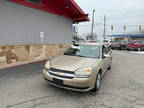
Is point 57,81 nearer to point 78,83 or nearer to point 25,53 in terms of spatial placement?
point 78,83

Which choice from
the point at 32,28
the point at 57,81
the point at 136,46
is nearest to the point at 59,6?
the point at 32,28

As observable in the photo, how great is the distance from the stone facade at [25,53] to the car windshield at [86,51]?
411 centimetres

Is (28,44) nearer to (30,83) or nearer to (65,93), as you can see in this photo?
(30,83)

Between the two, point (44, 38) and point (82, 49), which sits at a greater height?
point (44, 38)

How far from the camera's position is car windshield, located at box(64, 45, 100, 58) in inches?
154

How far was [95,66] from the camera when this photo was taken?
312cm

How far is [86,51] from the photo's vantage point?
Answer: 13.6 feet

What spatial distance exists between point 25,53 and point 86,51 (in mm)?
4856

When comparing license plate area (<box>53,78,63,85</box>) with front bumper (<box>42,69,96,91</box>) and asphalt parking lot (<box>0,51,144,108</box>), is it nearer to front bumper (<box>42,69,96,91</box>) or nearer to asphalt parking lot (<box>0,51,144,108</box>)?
front bumper (<box>42,69,96,91</box>)

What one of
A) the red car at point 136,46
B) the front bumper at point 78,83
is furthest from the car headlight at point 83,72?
the red car at point 136,46

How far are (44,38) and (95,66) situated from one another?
6539mm

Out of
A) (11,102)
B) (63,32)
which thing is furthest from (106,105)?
(63,32)

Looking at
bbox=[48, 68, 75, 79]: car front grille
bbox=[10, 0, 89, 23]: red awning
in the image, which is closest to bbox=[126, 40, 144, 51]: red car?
bbox=[10, 0, 89, 23]: red awning

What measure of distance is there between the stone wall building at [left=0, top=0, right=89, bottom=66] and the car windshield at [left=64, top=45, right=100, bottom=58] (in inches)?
165
